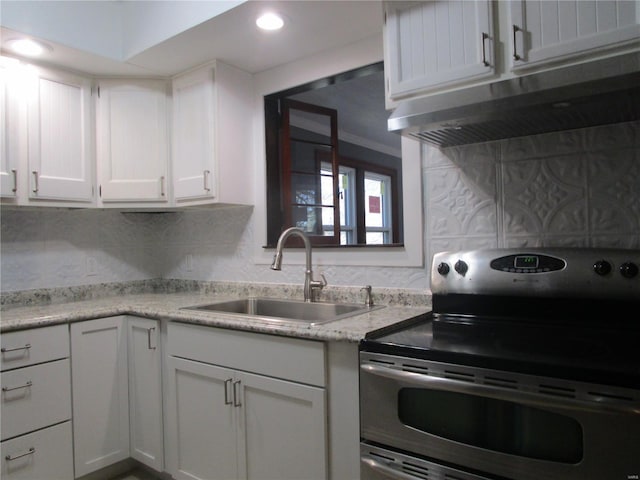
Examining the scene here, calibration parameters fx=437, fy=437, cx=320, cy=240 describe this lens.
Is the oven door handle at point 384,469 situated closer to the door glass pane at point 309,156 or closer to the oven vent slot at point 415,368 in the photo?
the oven vent slot at point 415,368

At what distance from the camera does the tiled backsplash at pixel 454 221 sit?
1.48 m

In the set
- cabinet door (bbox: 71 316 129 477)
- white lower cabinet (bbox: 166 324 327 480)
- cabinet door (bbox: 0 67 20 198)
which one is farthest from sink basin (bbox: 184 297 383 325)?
cabinet door (bbox: 0 67 20 198)

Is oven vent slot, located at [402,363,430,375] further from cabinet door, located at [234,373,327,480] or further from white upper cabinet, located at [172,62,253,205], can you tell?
white upper cabinet, located at [172,62,253,205]

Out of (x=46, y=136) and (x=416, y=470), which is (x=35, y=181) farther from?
(x=416, y=470)

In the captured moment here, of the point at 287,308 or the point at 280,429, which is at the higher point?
the point at 287,308

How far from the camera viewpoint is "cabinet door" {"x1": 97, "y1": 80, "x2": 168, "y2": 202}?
2441mm

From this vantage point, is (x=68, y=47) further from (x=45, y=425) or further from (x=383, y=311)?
(x=383, y=311)

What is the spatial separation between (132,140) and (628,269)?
239 centimetres

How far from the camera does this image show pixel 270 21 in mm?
1859

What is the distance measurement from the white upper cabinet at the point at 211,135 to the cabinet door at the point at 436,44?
106cm

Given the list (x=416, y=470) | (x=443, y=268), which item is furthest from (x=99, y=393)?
(x=443, y=268)

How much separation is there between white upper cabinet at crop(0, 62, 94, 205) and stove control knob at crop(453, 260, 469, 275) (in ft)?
6.47

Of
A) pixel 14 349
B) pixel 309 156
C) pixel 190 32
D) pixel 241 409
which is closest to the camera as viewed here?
pixel 241 409

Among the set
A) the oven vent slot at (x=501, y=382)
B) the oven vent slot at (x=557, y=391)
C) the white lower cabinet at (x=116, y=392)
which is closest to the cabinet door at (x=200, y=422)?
the white lower cabinet at (x=116, y=392)
